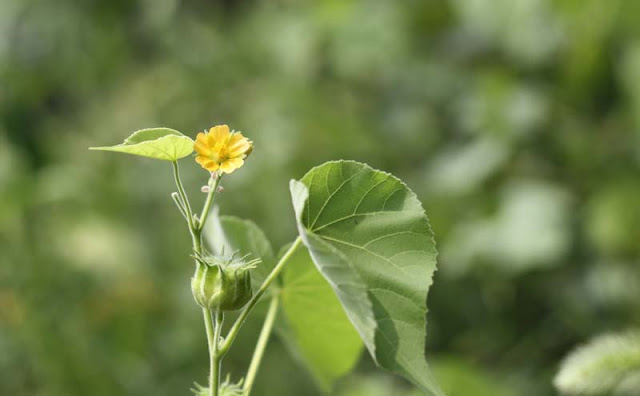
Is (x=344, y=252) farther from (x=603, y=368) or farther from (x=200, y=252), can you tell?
(x=603, y=368)

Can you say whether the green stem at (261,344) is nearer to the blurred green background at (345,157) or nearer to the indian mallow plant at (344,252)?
the indian mallow plant at (344,252)

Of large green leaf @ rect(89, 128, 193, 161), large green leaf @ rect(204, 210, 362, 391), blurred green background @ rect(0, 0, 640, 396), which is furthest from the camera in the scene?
blurred green background @ rect(0, 0, 640, 396)

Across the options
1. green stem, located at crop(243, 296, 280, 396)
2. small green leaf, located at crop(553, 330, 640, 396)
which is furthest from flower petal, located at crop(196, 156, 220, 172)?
small green leaf, located at crop(553, 330, 640, 396)

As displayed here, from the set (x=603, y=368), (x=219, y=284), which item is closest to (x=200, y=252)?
(x=219, y=284)

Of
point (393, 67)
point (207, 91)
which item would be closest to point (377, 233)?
point (393, 67)

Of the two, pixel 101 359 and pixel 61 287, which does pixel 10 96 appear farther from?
pixel 101 359

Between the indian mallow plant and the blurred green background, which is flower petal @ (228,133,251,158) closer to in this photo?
the indian mallow plant
